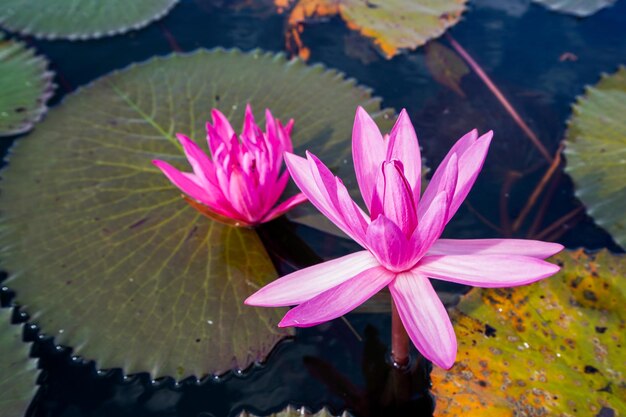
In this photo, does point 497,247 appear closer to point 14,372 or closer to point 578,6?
point 14,372

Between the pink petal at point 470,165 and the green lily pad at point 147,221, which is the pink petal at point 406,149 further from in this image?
the green lily pad at point 147,221

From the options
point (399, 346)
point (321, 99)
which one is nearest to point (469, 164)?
point (399, 346)

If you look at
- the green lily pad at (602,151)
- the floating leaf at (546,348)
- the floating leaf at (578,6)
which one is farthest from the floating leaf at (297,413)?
the floating leaf at (578,6)

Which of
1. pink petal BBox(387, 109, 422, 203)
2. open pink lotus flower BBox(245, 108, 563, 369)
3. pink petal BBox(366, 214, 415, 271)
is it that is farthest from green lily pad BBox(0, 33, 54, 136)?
pink petal BBox(366, 214, 415, 271)

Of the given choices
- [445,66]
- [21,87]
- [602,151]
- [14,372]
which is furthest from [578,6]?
[14,372]

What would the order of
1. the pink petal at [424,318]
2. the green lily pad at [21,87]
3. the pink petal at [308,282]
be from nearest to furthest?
1. the pink petal at [424,318]
2. the pink petal at [308,282]
3. the green lily pad at [21,87]
